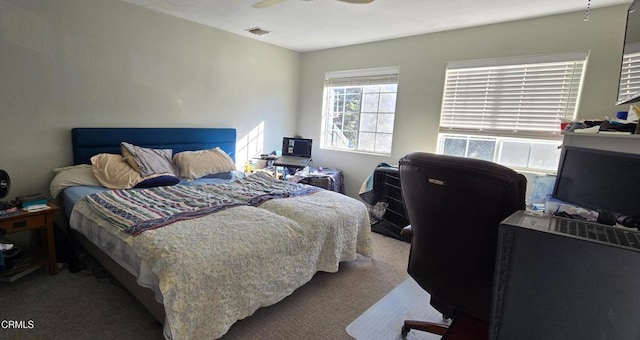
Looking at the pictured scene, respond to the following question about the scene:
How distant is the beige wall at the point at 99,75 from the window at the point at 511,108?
276cm

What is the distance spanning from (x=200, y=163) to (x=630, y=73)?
3.54 metres

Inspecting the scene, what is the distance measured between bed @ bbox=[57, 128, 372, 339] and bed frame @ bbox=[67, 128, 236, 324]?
1 cm

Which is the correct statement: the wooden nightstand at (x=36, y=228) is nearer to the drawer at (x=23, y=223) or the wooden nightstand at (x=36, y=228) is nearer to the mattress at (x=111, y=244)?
the drawer at (x=23, y=223)

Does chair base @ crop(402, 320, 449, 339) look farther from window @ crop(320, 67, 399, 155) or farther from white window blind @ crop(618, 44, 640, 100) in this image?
window @ crop(320, 67, 399, 155)

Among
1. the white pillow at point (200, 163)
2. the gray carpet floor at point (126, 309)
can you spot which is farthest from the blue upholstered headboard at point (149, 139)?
the gray carpet floor at point (126, 309)

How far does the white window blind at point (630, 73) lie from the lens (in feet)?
5.45

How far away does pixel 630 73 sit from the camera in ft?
5.62

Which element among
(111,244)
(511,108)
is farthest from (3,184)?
(511,108)

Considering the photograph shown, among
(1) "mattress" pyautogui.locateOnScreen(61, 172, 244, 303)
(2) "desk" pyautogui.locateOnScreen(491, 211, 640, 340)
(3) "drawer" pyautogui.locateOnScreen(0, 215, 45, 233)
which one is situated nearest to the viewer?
(2) "desk" pyautogui.locateOnScreen(491, 211, 640, 340)

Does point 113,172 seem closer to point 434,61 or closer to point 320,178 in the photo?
point 320,178

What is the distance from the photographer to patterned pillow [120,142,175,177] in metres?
2.80

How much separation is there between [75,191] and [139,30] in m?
1.74

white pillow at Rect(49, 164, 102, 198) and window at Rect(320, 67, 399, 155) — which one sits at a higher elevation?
window at Rect(320, 67, 399, 155)

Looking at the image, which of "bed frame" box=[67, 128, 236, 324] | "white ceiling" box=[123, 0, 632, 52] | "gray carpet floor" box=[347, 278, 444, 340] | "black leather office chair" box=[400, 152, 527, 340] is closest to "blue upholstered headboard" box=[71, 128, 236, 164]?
"bed frame" box=[67, 128, 236, 324]
